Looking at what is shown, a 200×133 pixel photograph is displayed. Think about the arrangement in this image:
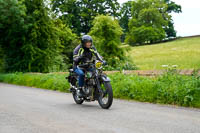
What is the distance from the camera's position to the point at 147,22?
246 ft

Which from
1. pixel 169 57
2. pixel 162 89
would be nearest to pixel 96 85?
pixel 162 89

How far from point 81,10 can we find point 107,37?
29.8 metres

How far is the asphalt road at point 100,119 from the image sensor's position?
576 centimetres

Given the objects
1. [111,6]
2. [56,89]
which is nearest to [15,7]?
[56,89]

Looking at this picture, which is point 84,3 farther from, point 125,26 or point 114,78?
point 114,78

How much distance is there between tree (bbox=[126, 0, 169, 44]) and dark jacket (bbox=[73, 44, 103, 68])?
59.6 m

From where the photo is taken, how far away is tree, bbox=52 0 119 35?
179 feet

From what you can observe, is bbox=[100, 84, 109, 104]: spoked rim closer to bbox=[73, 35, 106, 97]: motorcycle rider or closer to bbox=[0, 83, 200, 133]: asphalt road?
bbox=[0, 83, 200, 133]: asphalt road

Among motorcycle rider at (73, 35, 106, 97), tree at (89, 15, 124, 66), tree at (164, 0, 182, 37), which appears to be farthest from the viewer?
tree at (164, 0, 182, 37)

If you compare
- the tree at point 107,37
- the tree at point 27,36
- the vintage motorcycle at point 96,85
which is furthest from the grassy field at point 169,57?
the vintage motorcycle at point 96,85

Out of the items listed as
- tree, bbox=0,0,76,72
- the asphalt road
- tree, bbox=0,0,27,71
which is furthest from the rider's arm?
tree, bbox=0,0,27,71

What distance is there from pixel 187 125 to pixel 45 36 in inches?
727

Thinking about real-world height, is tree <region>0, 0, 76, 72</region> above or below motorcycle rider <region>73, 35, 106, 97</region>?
above

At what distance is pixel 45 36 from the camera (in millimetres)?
23266
